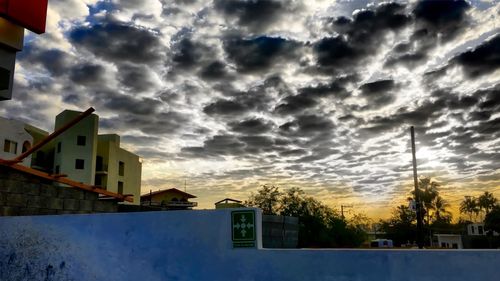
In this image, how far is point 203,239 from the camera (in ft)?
Result: 24.2

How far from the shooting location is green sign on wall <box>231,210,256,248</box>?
6957mm

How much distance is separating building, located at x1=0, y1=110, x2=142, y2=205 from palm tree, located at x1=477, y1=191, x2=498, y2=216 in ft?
201

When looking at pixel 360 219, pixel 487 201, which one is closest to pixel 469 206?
pixel 487 201

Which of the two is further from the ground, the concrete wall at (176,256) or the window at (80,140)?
the window at (80,140)

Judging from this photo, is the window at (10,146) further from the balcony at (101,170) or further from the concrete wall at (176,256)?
the concrete wall at (176,256)

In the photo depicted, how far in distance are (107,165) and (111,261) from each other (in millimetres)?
46766

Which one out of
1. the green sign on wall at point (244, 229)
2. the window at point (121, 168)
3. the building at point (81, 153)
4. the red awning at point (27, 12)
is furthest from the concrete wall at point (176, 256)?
the window at point (121, 168)

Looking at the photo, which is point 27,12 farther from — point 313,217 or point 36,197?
point 313,217

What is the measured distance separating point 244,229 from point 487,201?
82.1 metres

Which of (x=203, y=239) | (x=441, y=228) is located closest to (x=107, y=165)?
(x=203, y=239)

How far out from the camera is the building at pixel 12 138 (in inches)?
1507

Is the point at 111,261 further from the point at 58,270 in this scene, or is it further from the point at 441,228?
the point at 441,228

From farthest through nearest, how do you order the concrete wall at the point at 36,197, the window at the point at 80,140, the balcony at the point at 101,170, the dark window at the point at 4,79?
the balcony at the point at 101,170 < the window at the point at 80,140 < the dark window at the point at 4,79 < the concrete wall at the point at 36,197

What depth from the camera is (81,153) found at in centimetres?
4894
